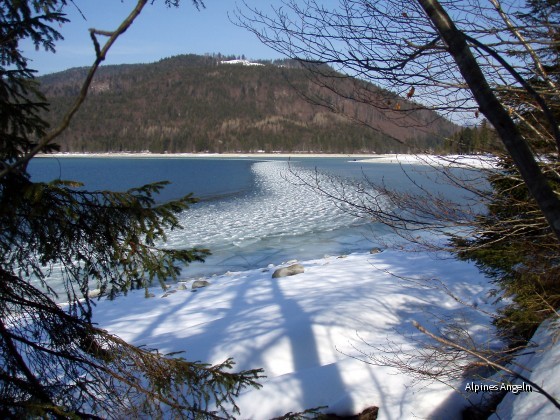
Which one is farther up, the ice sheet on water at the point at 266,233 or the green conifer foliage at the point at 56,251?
the green conifer foliage at the point at 56,251

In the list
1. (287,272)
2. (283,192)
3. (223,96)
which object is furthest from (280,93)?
(287,272)

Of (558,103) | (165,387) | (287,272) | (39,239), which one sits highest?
(558,103)

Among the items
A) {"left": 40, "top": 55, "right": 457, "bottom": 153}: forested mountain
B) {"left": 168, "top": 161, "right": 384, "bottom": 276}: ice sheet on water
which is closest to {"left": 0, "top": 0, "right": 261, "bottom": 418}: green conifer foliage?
{"left": 168, "top": 161, "right": 384, "bottom": 276}: ice sheet on water

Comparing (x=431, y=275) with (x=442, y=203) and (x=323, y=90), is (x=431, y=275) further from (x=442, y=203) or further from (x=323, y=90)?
(x=323, y=90)

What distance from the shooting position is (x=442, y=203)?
11.5 feet

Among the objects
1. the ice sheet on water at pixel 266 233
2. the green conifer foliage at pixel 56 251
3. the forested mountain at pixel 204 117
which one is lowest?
the ice sheet on water at pixel 266 233

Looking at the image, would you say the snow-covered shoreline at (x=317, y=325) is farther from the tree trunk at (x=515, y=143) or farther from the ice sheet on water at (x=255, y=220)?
the ice sheet on water at (x=255, y=220)

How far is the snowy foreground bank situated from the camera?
11.8 ft

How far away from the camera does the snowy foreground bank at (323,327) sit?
3.59m

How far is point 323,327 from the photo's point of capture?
5.43 m

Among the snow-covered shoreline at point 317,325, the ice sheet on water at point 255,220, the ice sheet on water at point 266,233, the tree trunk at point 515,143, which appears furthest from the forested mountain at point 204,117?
the tree trunk at point 515,143

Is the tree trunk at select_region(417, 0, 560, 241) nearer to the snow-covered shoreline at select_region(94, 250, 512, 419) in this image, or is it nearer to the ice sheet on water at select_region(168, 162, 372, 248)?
the snow-covered shoreline at select_region(94, 250, 512, 419)

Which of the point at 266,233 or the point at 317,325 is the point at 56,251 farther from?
the point at 266,233

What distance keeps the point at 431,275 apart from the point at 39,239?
763 centimetres
